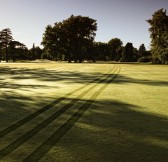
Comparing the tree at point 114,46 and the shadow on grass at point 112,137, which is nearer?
the shadow on grass at point 112,137

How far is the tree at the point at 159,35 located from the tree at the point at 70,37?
58.4 feet

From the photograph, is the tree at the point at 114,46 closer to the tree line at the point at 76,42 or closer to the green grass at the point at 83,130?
the tree line at the point at 76,42

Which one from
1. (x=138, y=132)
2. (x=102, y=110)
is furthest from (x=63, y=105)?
(x=138, y=132)

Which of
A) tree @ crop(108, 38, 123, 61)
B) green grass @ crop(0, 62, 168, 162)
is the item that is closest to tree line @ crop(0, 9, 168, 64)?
tree @ crop(108, 38, 123, 61)

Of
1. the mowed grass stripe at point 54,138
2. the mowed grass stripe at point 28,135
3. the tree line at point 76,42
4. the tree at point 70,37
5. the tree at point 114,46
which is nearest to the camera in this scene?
the mowed grass stripe at point 54,138

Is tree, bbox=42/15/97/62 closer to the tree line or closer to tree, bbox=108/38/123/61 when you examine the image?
the tree line

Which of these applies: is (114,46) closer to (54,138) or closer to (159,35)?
(159,35)

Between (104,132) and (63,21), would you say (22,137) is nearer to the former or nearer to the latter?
(104,132)

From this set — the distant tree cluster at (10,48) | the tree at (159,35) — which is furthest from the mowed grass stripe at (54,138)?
the distant tree cluster at (10,48)

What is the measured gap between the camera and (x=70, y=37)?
305ft

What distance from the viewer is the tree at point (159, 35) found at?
70.4 metres

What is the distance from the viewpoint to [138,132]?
6.31 meters

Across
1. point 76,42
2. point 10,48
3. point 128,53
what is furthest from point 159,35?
point 10,48

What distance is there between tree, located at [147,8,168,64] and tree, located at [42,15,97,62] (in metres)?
17.8
